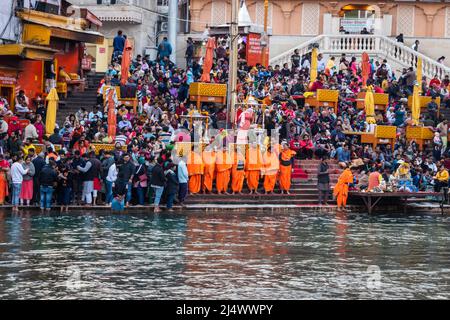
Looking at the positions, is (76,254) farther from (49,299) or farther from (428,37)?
(428,37)

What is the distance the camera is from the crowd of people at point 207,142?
122ft

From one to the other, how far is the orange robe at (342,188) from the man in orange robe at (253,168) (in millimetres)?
2245

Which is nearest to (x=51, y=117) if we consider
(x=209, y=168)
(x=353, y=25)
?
(x=209, y=168)

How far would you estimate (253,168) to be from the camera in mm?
39781

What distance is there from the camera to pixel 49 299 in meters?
23.5

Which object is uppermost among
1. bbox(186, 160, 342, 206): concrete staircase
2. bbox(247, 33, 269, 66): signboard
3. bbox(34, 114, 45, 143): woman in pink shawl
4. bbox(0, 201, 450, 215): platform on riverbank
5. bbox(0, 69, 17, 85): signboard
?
bbox(247, 33, 269, 66): signboard

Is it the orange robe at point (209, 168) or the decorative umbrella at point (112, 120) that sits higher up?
the decorative umbrella at point (112, 120)

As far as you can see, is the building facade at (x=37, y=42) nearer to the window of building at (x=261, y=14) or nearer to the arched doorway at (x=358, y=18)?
the window of building at (x=261, y=14)

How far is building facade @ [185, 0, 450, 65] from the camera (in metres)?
60.4

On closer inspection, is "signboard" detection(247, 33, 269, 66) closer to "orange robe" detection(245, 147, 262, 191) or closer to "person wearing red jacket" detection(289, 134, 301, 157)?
"person wearing red jacket" detection(289, 134, 301, 157)

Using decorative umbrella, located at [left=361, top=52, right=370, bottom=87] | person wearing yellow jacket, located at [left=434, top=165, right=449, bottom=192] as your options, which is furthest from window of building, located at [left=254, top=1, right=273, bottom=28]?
person wearing yellow jacket, located at [left=434, top=165, right=449, bottom=192]

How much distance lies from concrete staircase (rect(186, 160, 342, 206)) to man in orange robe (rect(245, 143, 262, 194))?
33 cm

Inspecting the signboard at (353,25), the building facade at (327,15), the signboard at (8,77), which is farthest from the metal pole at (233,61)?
the building facade at (327,15)

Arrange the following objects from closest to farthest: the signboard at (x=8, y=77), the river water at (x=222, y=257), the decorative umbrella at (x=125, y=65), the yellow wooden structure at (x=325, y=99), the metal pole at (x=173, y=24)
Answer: the river water at (x=222, y=257) → the signboard at (x=8, y=77) → the decorative umbrella at (x=125, y=65) → the yellow wooden structure at (x=325, y=99) → the metal pole at (x=173, y=24)
